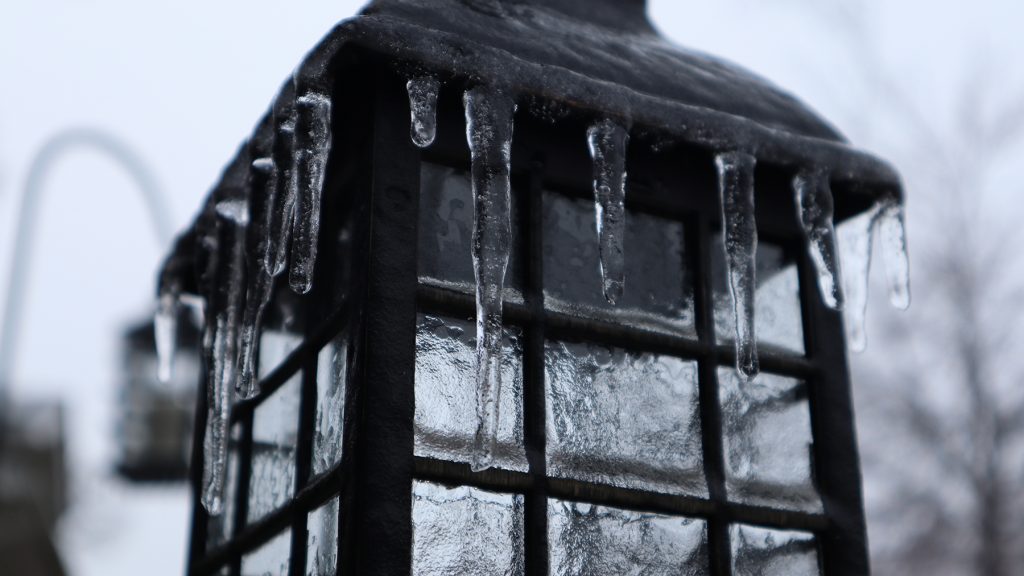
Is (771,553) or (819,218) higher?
(819,218)

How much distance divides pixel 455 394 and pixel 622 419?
346 millimetres

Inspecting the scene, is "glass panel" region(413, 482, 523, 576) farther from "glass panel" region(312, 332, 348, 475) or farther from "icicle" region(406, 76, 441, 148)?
"icicle" region(406, 76, 441, 148)

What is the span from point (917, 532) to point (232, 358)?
11.3m

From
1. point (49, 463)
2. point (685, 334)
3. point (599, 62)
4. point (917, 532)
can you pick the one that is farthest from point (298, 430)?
point (49, 463)

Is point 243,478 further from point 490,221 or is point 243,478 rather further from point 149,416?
point 149,416

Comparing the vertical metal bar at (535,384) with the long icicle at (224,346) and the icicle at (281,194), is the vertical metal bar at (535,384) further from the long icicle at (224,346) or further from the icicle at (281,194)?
the long icicle at (224,346)

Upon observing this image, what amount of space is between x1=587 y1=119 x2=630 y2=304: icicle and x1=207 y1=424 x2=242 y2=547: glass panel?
1060 millimetres

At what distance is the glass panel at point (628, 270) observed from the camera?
2.14 metres

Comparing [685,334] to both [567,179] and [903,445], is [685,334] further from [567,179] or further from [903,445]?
[903,445]

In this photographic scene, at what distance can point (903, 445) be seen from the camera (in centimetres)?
1247

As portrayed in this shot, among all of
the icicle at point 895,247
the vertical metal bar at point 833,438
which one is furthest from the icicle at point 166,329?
the icicle at point 895,247

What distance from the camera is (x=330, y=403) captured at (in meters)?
2.07

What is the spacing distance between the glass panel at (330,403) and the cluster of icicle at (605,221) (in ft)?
0.93

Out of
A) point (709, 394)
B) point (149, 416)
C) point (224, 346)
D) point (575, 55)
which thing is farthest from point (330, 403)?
point (149, 416)
